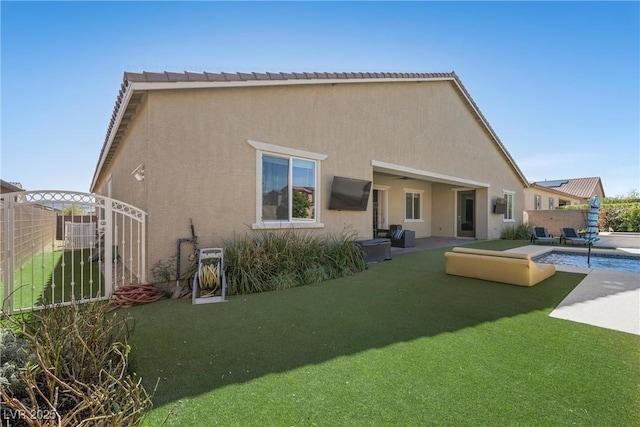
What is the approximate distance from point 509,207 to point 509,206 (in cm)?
7

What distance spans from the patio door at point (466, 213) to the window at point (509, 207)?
9.24 ft

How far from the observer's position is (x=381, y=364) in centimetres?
320

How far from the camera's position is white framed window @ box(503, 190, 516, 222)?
19594mm

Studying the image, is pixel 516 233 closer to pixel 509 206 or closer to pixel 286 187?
pixel 509 206

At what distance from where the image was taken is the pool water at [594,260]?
32.6 ft

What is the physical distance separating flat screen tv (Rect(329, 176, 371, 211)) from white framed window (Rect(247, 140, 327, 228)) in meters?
0.62

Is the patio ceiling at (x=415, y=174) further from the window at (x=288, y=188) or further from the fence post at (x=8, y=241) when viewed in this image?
the fence post at (x=8, y=241)

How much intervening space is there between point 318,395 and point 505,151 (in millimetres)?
21015

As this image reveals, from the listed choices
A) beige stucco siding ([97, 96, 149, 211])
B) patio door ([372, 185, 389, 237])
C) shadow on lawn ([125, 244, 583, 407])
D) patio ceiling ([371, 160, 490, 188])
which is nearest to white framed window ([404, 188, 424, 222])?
patio door ([372, 185, 389, 237])

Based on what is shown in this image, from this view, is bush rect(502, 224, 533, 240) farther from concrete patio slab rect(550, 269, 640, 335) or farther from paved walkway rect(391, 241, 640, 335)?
concrete patio slab rect(550, 269, 640, 335)

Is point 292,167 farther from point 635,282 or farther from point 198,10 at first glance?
point 635,282

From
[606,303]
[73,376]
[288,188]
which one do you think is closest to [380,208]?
[288,188]

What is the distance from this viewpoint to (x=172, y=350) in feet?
11.6

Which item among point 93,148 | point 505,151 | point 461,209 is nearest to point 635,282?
point 461,209
